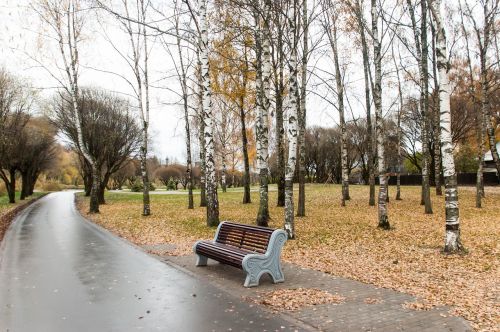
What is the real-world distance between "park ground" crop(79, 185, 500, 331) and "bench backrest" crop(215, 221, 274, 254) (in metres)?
1.47

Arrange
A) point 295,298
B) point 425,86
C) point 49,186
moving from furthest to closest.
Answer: point 49,186 → point 425,86 → point 295,298

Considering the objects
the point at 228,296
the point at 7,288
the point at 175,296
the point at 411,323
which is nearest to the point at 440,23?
the point at 411,323

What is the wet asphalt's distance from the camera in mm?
5316

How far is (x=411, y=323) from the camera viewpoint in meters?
5.12

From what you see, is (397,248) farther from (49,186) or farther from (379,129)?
(49,186)

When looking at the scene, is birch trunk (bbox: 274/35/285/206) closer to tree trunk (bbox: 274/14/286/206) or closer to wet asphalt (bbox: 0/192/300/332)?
tree trunk (bbox: 274/14/286/206)

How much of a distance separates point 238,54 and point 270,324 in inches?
763

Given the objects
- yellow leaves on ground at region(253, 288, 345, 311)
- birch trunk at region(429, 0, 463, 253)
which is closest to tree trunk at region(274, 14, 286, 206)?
birch trunk at region(429, 0, 463, 253)

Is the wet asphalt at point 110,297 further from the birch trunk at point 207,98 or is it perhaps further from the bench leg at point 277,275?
the birch trunk at point 207,98

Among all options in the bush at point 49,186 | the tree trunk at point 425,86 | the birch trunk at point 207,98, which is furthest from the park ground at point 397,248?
the bush at point 49,186

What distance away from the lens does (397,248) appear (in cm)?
1020

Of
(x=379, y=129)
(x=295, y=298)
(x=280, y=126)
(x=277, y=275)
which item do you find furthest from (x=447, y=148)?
(x=280, y=126)

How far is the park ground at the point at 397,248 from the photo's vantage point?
6363 mm

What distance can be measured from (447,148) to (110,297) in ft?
25.0
